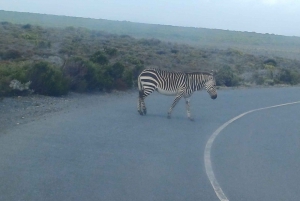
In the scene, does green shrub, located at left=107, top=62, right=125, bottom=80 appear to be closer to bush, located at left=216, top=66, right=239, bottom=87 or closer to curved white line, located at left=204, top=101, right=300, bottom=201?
bush, located at left=216, top=66, right=239, bottom=87

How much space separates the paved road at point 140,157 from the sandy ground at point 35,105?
1.64 ft

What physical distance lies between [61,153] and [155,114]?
7.03m

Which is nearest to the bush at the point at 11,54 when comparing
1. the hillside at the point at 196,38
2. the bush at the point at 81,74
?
the bush at the point at 81,74

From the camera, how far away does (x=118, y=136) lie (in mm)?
13320

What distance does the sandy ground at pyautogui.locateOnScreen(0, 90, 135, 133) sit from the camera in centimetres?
1488

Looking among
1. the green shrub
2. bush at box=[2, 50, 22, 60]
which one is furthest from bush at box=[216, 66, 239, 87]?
bush at box=[2, 50, 22, 60]

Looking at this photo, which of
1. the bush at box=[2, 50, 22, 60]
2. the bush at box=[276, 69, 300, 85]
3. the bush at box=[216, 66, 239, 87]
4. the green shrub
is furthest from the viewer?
the bush at box=[276, 69, 300, 85]

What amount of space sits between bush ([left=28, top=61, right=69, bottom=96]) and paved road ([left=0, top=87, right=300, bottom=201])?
232 cm

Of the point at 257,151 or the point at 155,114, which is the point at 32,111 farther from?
the point at 257,151

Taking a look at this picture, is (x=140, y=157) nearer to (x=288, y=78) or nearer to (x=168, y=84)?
(x=168, y=84)

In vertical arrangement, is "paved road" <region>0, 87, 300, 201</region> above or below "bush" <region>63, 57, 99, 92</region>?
above

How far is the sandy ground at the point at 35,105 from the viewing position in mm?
14875

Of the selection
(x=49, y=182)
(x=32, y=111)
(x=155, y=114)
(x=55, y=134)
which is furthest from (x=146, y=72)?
(x=49, y=182)

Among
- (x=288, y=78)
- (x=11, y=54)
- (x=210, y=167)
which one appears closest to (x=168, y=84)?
(x=210, y=167)
